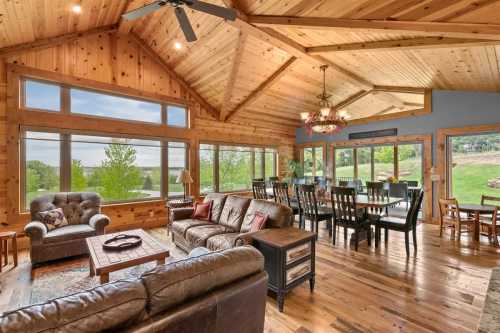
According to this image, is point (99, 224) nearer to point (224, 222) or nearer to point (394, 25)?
point (224, 222)

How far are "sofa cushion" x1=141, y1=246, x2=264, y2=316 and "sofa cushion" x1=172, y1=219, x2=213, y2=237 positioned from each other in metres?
2.37

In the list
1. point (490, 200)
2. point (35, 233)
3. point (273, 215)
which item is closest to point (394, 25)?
point (273, 215)

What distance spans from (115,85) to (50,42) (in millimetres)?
1210

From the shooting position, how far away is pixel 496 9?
246 cm

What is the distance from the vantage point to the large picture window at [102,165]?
14.5ft

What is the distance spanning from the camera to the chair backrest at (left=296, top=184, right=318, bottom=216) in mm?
4246

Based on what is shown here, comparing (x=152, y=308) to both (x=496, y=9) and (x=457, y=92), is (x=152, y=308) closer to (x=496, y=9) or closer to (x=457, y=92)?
(x=496, y=9)

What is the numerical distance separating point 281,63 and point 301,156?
14.3 feet

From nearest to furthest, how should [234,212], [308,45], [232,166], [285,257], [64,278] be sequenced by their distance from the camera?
[285,257]
[64,278]
[234,212]
[308,45]
[232,166]

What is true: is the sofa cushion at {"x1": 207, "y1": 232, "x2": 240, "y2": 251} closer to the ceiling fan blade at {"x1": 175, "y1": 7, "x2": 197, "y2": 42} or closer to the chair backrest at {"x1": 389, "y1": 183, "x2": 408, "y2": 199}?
the ceiling fan blade at {"x1": 175, "y1": 7, "x2": 197, "y2": 42}

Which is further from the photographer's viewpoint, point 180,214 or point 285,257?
point 180,214

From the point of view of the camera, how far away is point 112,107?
520 centimetres

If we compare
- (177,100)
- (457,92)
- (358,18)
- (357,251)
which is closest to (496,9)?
(358,18)

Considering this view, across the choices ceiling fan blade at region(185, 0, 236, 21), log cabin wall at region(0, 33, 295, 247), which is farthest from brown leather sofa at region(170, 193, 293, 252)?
ceiling fan blade at region(185, 0, 236, 21)
